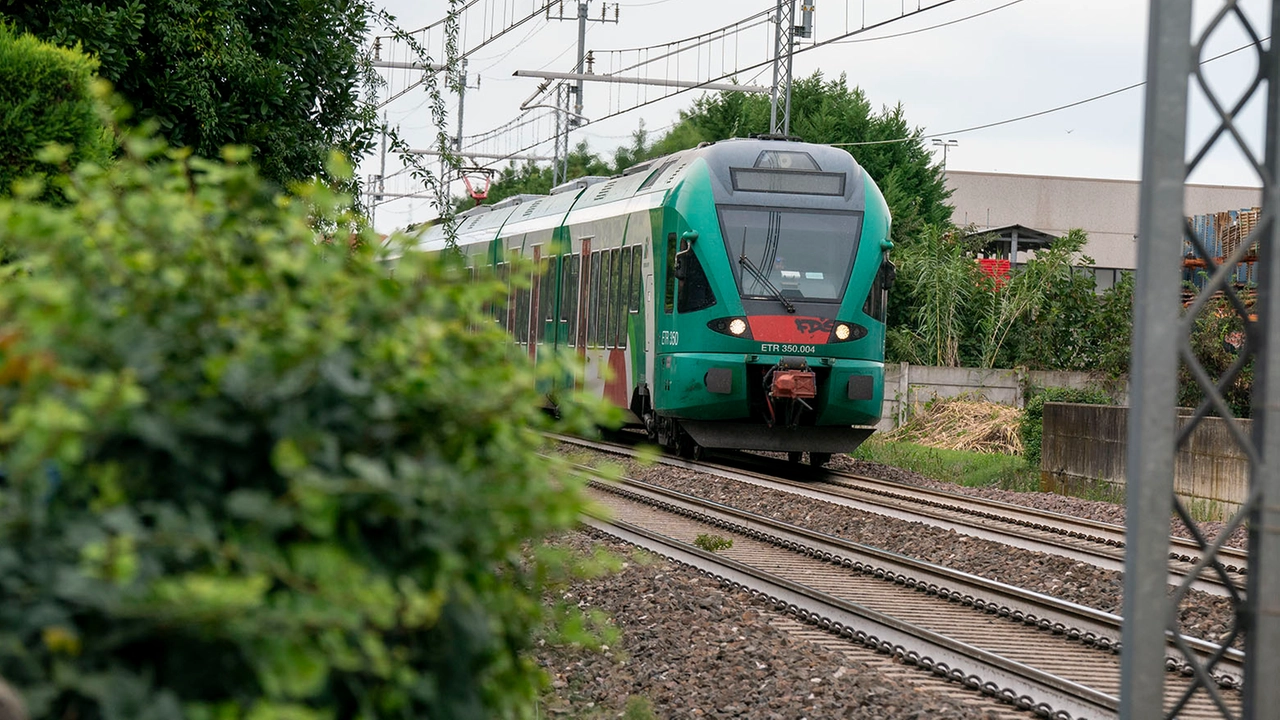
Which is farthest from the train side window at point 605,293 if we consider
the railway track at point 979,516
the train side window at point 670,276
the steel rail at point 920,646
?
the steel rail at point 920,646

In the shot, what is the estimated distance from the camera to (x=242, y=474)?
2.22 metres

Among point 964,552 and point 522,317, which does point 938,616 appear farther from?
point 522,317

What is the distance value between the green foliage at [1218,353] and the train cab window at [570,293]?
8405 mm

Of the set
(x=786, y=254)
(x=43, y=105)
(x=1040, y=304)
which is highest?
(x=43, y=105)

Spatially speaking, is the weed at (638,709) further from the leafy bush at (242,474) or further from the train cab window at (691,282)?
the train cab window at (691,282)

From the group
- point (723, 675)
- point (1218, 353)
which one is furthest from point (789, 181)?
point (723, 675)

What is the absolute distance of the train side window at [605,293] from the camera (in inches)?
763

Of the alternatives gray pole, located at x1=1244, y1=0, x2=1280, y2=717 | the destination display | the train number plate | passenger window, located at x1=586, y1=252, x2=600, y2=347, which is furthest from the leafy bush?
passenger window, located at x1=586, y1=252, x2=600, y2=347

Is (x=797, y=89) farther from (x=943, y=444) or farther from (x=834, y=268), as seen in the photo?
(x=834, y=268)

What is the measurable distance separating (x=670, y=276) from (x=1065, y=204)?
206ft

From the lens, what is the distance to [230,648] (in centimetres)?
206

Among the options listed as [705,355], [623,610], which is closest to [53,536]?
[623,610]

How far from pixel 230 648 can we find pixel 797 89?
5991cm

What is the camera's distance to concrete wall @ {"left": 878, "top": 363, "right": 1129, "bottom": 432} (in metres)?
24.8
